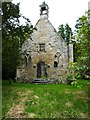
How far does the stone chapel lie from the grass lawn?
6.07 metres

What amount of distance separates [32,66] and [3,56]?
27.8 feet

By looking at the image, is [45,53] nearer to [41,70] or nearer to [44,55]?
[44,55]

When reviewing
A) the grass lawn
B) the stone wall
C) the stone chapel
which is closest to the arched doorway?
the stone chapel

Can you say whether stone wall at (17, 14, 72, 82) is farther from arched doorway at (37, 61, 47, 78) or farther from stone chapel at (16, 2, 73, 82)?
arched doorway at (37, 61, 47, 78)

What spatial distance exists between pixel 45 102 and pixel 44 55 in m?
→ 10.8

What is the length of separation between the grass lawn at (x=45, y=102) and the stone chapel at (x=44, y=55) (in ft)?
19.9

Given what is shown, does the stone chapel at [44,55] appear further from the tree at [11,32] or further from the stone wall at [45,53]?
the tree at [11,32]

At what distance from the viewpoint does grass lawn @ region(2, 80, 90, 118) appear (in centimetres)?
1584

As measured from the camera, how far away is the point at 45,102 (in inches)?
701

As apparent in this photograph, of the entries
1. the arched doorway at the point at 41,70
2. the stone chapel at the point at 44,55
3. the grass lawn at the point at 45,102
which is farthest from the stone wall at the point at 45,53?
the grass lawn at the point at 45,102

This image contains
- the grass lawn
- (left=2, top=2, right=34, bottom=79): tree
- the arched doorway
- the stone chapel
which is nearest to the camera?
the grass lawn

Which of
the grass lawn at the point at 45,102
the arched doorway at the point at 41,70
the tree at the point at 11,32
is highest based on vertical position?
the tree at the point at 11,32

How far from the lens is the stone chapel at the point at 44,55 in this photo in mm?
27344

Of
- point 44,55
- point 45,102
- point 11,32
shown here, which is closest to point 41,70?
point 44,55
